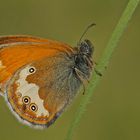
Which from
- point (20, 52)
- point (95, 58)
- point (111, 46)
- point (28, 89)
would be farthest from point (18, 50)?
point (95, 58)

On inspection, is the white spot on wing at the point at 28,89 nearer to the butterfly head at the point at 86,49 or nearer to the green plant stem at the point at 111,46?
the butterfly head at the point at 86,49

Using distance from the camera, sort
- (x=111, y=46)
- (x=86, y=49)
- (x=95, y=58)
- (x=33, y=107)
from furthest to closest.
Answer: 1. (x=95, y=58)
2. (x=86, y=49)
3. (x=33, y=107)
4. (x=111, y=46)

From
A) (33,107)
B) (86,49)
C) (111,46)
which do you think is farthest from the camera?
(86,49)

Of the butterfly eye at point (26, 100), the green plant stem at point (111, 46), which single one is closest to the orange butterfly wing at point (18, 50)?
the butterfly eye at point (26, 100)

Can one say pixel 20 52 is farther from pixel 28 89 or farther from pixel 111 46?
pixel 111 46

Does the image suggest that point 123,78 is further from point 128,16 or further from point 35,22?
point 128,16

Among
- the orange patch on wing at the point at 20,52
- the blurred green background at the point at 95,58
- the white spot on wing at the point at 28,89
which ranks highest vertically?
the blurred green background at the point at 95,58

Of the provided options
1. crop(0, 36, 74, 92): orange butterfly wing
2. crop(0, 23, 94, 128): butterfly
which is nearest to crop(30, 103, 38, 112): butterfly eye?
crop(0, 23, 94, 128): butterfly

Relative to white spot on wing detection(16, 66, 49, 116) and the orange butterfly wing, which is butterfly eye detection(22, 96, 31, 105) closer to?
white spot on wing detection(16, 66, 49, 116)

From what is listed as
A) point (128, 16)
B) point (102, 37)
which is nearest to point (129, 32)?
point (102, 37)
